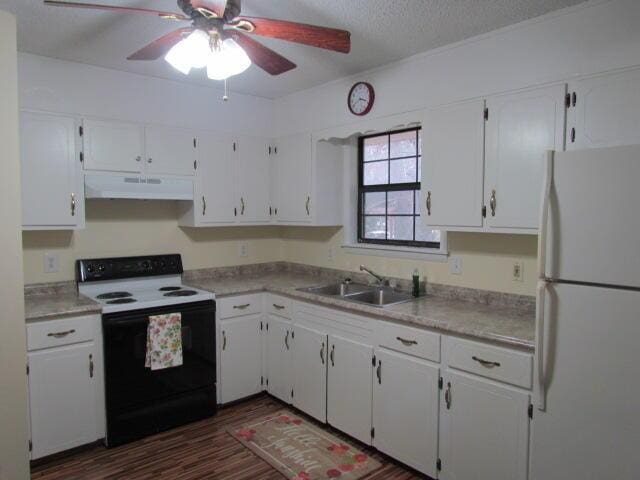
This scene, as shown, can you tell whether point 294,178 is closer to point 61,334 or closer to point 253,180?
point 253,180

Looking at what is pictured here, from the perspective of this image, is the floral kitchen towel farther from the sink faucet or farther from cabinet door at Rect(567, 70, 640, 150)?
cabinet door at Rect(567, 70, 640, 150)

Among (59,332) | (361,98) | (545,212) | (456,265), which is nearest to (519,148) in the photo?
(545,212)

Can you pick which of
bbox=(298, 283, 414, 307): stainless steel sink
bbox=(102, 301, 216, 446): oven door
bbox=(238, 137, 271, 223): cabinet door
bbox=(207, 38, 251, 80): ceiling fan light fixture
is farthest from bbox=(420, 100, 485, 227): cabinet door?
bbox=(102, 301, 216, 446): oven door

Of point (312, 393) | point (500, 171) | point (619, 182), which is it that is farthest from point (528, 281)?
point (312, 393)

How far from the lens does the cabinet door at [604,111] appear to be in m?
1.95

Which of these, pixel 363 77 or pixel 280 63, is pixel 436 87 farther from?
pixel 280 63

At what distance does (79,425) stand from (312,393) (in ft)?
4.83

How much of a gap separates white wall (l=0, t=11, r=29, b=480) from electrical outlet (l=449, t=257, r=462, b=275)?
234 cm

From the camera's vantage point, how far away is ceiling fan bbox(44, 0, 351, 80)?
1.74m

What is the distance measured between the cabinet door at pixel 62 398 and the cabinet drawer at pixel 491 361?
7.02 ft

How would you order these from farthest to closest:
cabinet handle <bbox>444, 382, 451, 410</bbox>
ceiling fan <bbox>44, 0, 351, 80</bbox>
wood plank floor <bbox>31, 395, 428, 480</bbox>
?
wood plank floor <bbox>31, 395, 428, 480</bbox> → cabinet handle <bbox>444, 382, 451, 410</bbox> → ceiling fan <bbox>44, 0, 351, 80</bbox>

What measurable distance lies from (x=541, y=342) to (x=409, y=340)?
30.5 inches

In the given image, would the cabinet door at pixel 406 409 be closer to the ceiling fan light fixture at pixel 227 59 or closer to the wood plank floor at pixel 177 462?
the wood plank floor at pixel 177 462

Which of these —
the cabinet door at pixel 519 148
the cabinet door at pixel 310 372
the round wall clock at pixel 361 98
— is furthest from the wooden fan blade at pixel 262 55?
the cabinet door at pixel 310 372
